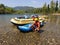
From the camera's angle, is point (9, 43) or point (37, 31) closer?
point (9, 43)

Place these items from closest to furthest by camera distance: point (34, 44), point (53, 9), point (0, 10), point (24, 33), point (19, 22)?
point (34, 44) < point (24, 33) < point (19, 22) < point (53, 9) < point (0, 10)

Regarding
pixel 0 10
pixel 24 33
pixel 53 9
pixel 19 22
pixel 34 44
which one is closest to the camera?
pixel 34 44

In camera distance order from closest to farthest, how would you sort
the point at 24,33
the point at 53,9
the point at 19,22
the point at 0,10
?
the point at 24,33 < the point at 19,22 < the point at 53,9 < the point at 0,10

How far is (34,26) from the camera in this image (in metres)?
25.2

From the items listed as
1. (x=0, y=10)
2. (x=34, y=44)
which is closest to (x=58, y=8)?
(x=0, y=10)

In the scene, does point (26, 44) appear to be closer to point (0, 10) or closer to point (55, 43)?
point (55, 43)

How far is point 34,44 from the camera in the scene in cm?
1705

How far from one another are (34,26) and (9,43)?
8358mm

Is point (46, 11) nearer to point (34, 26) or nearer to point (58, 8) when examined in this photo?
point (58, 8)

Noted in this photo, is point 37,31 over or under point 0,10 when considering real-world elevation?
over

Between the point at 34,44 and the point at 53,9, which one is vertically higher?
the point at 34,44

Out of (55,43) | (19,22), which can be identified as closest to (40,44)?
(55,43)

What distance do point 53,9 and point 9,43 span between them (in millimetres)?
114736

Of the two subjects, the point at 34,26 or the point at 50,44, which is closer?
the point at 50,44
